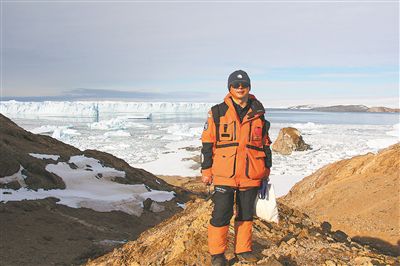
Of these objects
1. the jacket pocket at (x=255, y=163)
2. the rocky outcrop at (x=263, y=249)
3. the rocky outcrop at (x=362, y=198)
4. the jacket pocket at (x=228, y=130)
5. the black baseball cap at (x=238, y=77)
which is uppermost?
the black baseball cap at (x=238, y=77)

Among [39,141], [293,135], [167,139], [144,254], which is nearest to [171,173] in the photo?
[39,141]

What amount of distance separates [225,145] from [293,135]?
30.2 m

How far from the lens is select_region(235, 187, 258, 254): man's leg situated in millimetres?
4156

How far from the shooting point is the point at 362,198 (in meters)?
10.3

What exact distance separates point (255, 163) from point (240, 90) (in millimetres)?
761

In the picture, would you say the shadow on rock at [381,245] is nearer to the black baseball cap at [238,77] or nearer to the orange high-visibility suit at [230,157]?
the orange high-visibility suit at [230,157]

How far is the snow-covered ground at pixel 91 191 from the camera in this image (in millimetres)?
11570

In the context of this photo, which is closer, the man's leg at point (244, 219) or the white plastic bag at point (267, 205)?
the man's leg at point (244, 219)

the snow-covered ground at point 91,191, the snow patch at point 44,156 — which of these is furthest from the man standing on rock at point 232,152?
the snow patch at point 44,156

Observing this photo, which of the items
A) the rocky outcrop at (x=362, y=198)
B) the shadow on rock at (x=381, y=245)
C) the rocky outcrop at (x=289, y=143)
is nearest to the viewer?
the shadow on rock at (x=381, y=245)

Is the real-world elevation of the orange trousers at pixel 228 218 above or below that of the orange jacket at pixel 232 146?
below

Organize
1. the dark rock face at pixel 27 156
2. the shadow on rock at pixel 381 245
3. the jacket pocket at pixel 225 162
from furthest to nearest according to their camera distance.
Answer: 1. the dark rock face at pixel 27 156
2. the shadow on rock at pixel 381 245
3. the jacket pocket at pixel 225 162

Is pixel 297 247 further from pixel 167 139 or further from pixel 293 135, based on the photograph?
pixel 167 139

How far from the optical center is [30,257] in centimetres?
765
